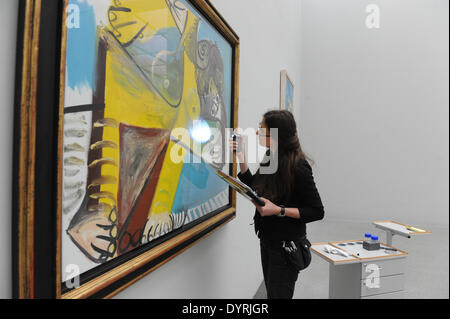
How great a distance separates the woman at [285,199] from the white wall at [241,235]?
330 mm

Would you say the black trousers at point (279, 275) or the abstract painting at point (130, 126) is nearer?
the abstract painting at point (130, 126)

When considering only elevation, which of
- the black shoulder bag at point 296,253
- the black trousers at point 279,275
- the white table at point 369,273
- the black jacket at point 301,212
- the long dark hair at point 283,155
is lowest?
the white table at point 369,273

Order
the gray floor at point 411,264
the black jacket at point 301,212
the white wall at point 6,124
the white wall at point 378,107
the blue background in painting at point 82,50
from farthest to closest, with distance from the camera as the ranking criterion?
the white wall at point 378,107 → the gray floor at point 411,264 → the black jacket at point 301,212 → the blue background in painting at point 82,50 → the white wall at point 6,124

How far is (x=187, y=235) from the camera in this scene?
121 centimetres

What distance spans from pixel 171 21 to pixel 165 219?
722 mm

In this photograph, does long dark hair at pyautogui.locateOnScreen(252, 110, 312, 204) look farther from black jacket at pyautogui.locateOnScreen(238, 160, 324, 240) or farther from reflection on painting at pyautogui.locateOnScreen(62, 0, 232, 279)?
reflection on painting at pyautogui.locateOnScreen(62, 0, 232, 279)

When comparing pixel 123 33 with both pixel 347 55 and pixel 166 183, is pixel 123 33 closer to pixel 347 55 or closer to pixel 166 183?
pixel 166 183

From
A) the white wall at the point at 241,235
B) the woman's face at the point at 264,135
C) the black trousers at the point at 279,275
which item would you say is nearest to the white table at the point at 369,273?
the white wall at the point at 241,235

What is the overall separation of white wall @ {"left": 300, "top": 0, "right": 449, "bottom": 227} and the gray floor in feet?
1.68

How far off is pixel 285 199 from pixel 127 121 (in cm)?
93

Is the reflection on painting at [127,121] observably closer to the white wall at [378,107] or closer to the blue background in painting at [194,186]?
the blue background in painting at [194,186]

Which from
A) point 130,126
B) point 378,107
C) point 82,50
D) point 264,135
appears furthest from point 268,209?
point 378,107

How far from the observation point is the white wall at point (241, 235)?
4.07 ft

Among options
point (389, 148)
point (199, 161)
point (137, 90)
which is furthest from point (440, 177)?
point (137, 90)
